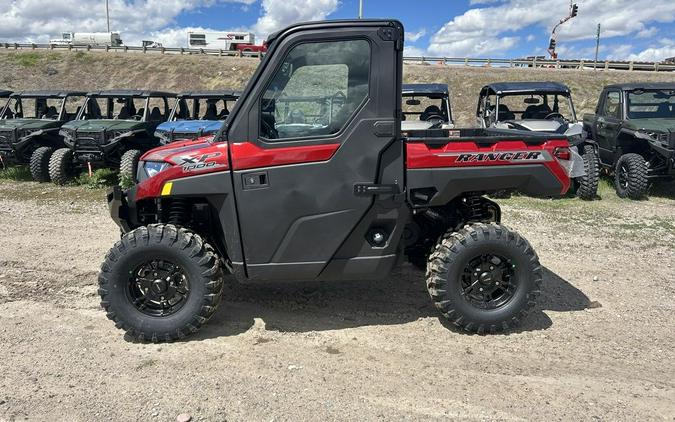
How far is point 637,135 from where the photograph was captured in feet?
29.6

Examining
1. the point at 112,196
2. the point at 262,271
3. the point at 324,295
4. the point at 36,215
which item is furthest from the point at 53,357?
the point at 36,215

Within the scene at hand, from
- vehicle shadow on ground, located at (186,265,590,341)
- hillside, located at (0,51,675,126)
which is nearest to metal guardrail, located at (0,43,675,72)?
hillside, located at (0,51,675,126)

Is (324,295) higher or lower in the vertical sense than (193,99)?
lower

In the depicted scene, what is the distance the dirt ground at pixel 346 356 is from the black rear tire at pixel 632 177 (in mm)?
3671

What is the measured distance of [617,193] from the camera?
9477 millimetres

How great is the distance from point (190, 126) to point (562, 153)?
823cm

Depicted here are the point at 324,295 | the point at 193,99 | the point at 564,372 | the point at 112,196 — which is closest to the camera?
the point at 564,372

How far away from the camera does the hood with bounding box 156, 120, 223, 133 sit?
10.3 m

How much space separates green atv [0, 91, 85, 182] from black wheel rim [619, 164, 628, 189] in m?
11.4

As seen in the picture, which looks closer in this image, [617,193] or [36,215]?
[36,215]

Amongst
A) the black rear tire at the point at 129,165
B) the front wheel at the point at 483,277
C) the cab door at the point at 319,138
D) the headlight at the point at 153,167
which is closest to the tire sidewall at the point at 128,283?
the cab door at the point at 319,138

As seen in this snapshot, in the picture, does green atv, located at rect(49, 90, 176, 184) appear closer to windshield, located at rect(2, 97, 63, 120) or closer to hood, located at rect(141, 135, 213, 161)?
windshield, located at rect(2, 97, 63, 120)

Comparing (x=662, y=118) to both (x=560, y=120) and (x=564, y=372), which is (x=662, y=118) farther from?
(x=564, y=372)

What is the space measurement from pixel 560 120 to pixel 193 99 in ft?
26.3
